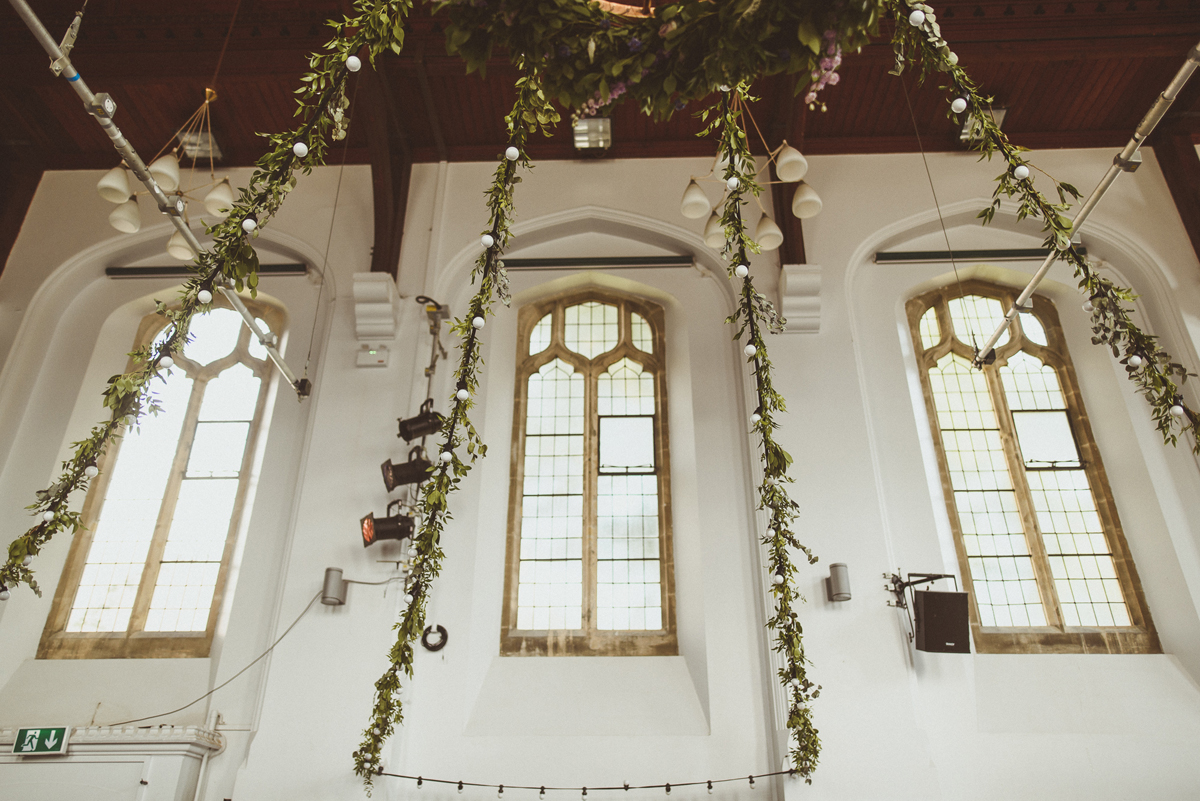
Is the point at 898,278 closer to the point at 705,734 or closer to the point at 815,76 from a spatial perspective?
the point at 705,734

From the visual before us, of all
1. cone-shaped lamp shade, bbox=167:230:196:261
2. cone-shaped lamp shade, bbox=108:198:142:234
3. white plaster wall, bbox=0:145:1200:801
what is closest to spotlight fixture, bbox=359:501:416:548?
white plaster wall, bbox=0:145:1200:801

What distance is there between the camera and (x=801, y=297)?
7.12 m

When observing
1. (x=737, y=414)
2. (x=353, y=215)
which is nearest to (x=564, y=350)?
(x=737, y=414)

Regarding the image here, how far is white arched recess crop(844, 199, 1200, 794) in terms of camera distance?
230 inches

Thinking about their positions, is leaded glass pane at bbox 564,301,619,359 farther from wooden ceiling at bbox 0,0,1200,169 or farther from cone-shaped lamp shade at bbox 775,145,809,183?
cone-shaped lamp shade at bbox 775,145,809,183

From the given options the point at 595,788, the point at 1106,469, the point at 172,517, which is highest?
the point at 1106,469

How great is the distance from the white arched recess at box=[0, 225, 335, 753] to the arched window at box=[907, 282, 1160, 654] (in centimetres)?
556

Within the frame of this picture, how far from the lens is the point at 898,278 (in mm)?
7707

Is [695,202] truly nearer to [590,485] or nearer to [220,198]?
[590,485]

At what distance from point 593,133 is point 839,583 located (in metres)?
4.76

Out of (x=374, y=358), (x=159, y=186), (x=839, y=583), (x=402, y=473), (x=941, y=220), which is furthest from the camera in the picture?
(x=941, y=220)

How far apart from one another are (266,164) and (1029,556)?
629 cm

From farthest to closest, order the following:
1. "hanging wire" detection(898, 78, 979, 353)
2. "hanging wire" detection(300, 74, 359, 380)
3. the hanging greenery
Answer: "hanging wire" detection(898, 78, 979, 353), "hanging wire" detection(300, 74, 359, 380), the hanging greenery

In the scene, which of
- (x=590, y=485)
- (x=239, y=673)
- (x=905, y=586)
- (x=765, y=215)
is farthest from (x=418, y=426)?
(x=905, y=586)
